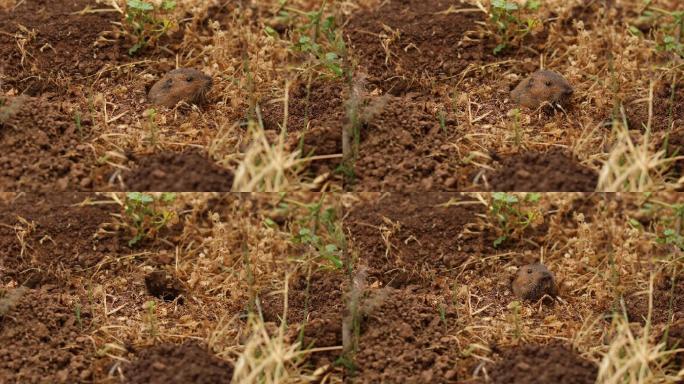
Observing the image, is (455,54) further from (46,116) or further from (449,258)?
(46,116)

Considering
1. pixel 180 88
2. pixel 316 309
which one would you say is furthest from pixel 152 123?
→ pixel 316 309

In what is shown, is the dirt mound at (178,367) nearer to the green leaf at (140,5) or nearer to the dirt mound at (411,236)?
the dirt mound at (411,236)

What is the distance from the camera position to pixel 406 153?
363 centimetres

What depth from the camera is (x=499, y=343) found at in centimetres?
364

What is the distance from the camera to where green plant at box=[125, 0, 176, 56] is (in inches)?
154

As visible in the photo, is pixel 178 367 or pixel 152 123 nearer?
pixel 178 367

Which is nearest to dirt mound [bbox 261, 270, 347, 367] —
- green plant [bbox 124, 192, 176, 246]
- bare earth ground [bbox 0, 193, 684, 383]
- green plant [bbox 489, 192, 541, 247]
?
bare earth ground [bbox 0, 193, 684, 383]

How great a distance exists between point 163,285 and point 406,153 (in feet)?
3.39

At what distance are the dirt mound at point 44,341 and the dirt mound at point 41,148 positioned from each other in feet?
1.39

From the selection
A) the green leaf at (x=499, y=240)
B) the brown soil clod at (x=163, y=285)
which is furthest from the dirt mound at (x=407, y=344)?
the brown soil clod at (x=163, y=285)

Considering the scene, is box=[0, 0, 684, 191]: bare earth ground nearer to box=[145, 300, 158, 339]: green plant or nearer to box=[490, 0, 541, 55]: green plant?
box=[490, 0, 541, 55]: green plant

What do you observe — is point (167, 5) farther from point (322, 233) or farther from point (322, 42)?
point (322, 233)

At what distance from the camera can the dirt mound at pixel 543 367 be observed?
11.4 feet

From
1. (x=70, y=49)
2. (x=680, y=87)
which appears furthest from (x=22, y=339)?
(x=680, y=87)
